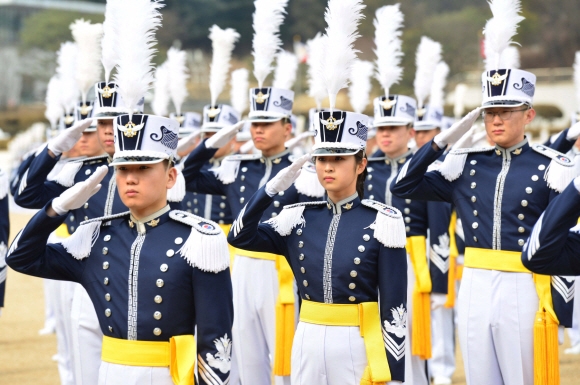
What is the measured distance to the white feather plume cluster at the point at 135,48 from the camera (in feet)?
16.3

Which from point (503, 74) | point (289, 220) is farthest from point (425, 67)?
point (289, 220)

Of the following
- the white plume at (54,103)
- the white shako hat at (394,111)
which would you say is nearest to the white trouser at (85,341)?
the white shako hat at (394,111)

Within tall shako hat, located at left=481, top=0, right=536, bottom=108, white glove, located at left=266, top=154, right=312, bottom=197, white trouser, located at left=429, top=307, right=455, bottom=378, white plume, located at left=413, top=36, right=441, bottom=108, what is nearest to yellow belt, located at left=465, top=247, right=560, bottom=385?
tall shako hat, located at left=481, top=0, right=536, bottom=108

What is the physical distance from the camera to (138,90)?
16.3 ft

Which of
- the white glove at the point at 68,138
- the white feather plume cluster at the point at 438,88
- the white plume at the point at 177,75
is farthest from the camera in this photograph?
the white feather plume cluster at the point at 438,88

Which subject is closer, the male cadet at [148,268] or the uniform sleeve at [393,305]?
the male cadet at [148,268]

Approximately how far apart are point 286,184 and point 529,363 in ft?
6.24

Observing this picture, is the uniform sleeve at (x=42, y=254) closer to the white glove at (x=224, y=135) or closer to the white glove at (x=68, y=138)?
the white glove at (x=68, y=138)

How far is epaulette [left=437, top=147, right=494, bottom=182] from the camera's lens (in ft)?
21.6

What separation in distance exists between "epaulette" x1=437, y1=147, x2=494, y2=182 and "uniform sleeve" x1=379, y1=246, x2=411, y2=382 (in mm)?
1420

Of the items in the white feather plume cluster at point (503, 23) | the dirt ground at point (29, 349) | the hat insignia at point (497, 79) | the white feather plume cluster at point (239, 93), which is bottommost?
the dirt ground at point (29, 349)

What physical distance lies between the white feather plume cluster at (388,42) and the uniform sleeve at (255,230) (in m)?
2.55

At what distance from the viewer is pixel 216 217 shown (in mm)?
9930

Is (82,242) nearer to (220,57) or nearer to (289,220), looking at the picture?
(289,220)
